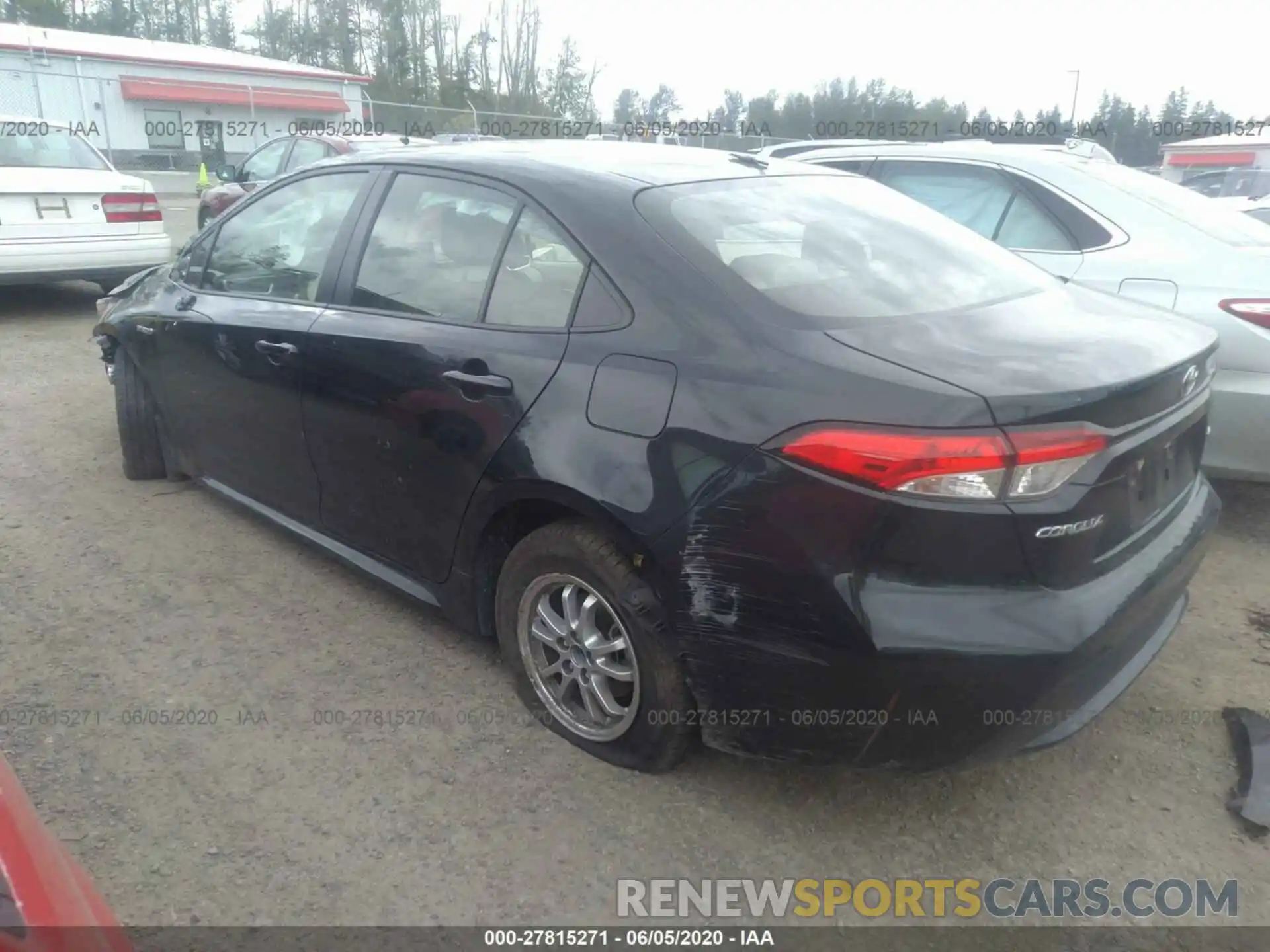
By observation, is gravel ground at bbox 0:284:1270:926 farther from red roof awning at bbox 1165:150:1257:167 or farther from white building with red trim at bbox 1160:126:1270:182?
red roof awning at bbox 1165:150:1257:167

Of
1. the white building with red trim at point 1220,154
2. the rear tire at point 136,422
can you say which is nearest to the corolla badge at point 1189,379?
the rear tire at point 136,422

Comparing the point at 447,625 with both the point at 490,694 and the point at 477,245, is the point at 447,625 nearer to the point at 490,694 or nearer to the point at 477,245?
the point at 490,694

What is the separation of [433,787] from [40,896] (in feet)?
4.49

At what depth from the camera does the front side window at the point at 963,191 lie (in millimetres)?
4750

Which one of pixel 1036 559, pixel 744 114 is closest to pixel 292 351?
pixel 1036 559

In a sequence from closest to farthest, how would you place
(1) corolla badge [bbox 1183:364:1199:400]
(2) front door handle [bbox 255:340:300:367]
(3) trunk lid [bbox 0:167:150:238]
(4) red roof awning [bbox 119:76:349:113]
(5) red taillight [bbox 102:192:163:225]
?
(1) corolla badge [bbox 1183:364:1199:400] < (2) front door handle [bbox 255:340:300:367] < (3) trunk lid [bbox 0:167:150:238] < (5) red taillight [bbox 102:192:163:225] < (4) red roof awning [bbox 119:76:349:113]

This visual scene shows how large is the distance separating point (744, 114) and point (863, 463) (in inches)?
1928

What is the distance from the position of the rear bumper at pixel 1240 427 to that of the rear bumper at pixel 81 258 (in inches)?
310

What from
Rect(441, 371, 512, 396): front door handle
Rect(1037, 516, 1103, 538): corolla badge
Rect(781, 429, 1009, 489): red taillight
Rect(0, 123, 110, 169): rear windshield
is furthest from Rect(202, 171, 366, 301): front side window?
Rect(0, 123, 110, 169): rear windshield

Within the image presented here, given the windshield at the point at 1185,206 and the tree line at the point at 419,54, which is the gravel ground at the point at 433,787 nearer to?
the windshield at the point at 1185,206

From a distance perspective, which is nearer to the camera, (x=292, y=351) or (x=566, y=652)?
(x=566, y=652)

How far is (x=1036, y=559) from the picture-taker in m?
2.02

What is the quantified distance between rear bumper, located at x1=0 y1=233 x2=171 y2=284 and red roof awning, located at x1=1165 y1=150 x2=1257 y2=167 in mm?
21624

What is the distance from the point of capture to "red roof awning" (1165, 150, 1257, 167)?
22.2 m
